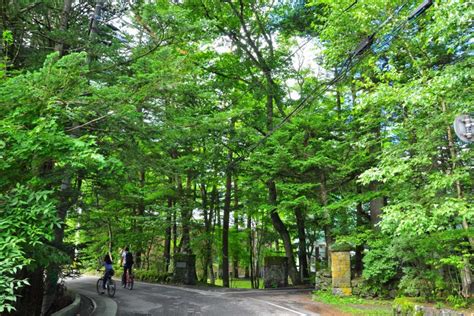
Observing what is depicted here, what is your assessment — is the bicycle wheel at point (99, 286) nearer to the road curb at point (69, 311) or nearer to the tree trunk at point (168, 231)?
the road curb at point (69, 311)

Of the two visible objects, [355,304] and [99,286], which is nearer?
[355,304]

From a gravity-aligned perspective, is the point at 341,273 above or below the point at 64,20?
below

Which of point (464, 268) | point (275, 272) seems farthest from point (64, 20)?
point (275, 272)

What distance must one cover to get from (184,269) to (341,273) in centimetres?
750

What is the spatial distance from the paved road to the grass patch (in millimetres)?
599

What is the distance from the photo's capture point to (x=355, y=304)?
34.3ft

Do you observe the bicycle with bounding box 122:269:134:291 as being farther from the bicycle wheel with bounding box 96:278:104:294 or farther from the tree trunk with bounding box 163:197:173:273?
the tree trunk with bounding box 163:197:173:273

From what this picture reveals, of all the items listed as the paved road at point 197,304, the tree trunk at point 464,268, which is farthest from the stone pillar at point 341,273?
the tree trunk at point 464,268

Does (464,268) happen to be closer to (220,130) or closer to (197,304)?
(220,130)

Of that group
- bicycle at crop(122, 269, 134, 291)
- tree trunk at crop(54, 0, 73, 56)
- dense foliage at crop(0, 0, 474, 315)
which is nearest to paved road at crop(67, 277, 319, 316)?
bicycle at crop(122, 269, 134, 291)

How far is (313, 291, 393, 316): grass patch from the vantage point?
30.0 feet

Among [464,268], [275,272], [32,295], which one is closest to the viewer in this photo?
[32,295]

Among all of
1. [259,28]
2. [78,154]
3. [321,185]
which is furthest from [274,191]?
[78,154]

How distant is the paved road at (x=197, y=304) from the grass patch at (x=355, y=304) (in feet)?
1.96
